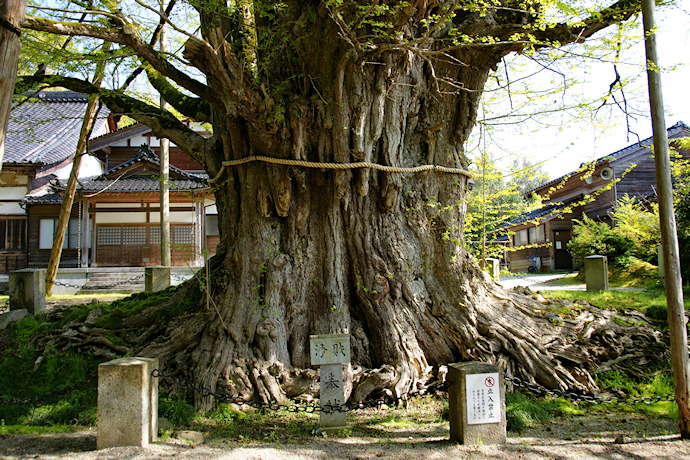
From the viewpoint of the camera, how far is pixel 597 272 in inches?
385

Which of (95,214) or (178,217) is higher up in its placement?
(95,214)

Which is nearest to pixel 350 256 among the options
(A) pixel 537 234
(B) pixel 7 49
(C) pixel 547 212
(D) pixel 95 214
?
(B) pixel 7 49

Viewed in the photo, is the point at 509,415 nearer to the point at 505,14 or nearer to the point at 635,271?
the point at 505,14

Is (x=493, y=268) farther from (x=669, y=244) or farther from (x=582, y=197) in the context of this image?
(x=582, y=197)

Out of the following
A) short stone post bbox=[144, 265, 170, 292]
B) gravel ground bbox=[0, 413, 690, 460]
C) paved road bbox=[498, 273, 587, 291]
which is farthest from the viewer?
paved road bbox=[498, 273, 587, 291]

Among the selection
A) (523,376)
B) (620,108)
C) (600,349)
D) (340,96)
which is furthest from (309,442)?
(620,108)

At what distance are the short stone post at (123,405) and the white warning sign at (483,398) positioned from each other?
2782 mm

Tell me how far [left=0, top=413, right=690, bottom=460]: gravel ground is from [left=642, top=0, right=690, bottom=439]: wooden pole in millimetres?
488

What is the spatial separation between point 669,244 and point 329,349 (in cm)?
328

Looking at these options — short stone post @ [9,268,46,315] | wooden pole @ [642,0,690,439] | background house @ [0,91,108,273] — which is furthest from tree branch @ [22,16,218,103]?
background house @ [0,91,108,273]

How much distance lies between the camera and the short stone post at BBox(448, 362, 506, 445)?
3.87 metres

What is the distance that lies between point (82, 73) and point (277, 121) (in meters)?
4.00

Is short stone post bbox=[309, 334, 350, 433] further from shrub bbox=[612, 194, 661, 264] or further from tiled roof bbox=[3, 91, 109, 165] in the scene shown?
tiled roof bbox=[3, 91, 109, 165]

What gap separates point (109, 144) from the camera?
2192 centimetres
